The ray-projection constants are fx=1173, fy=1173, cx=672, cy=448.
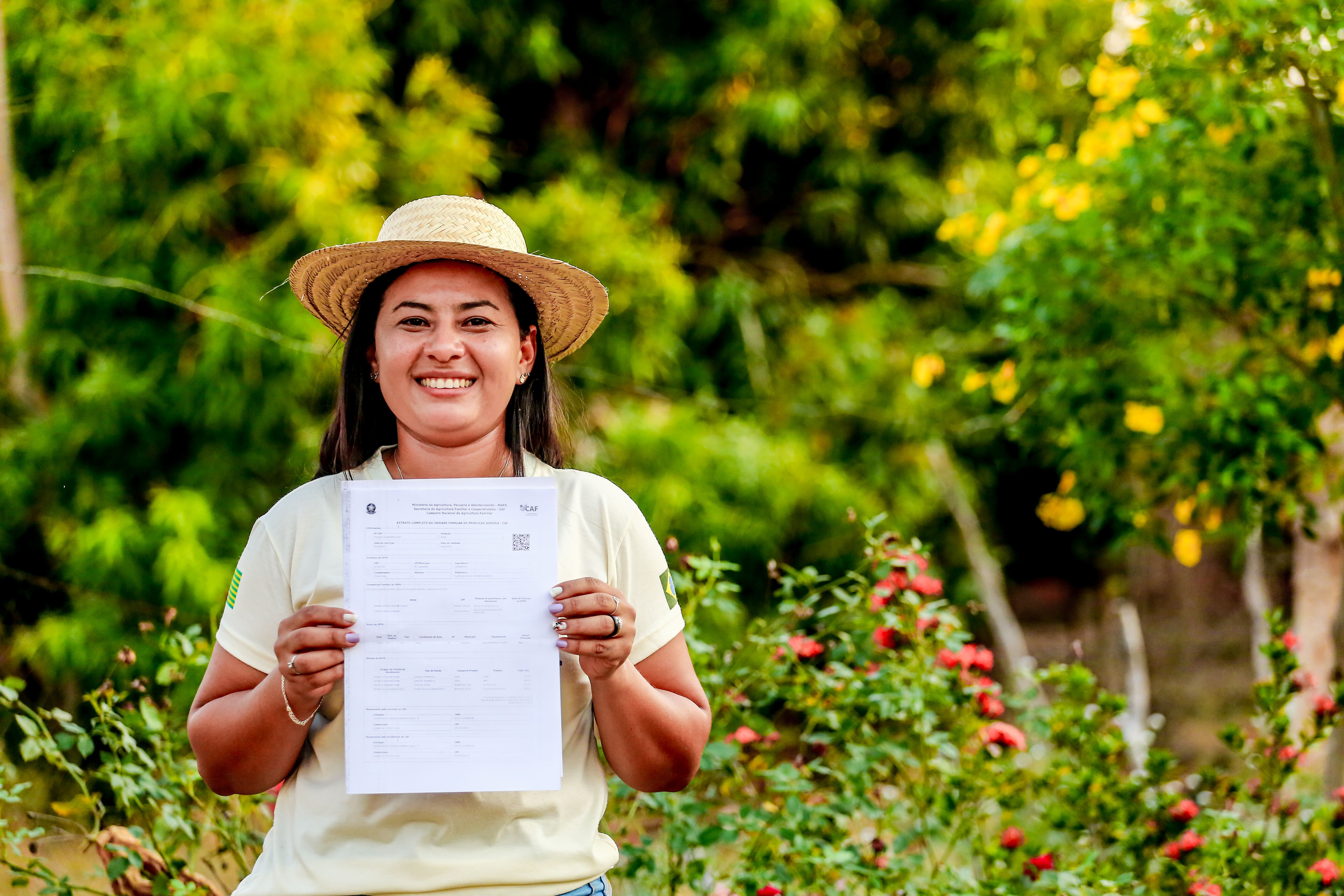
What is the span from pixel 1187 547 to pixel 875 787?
1782 millimetres

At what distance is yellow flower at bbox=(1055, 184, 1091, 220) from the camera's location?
3.64m

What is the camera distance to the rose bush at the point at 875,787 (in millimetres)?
2453

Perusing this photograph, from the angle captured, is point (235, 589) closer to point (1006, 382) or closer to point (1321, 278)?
point (1006, 382)

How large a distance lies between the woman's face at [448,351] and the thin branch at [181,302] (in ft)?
6.69

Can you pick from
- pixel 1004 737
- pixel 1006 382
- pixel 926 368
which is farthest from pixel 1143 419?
pixel 1004 737

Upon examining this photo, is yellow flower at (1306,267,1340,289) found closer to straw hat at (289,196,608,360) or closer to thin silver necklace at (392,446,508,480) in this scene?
straw hat at (289,196,608,360)

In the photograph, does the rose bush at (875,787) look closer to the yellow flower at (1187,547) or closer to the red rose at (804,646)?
the red rose at (804,646)

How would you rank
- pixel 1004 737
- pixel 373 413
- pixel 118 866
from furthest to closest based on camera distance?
pixel 1004 737 < pixel 118 866 < pixel 373 413

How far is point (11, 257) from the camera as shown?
15.4ft

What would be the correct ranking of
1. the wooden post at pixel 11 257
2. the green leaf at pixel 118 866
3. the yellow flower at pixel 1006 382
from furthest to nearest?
the wooden post at pixel 11 257
the yellow flower at pixel 1006 382
the green leaf at pixel 118 866

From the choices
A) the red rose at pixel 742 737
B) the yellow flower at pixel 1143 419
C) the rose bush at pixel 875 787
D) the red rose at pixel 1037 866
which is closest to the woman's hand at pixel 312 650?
the rose bush at pixel 875 787

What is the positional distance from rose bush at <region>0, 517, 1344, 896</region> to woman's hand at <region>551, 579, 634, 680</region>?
1.12 meters

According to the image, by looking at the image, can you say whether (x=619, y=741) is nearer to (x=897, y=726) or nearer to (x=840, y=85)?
(x=897, y=726)

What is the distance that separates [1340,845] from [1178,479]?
1.04 m
